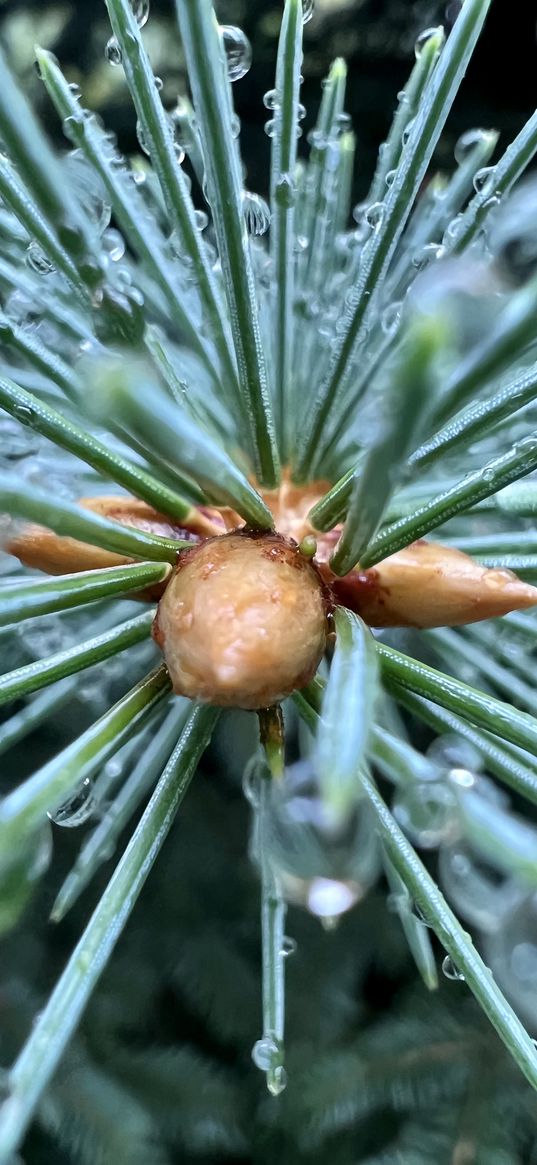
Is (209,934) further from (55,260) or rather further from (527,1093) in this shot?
(55,260)

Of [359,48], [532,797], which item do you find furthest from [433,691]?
[359,48]

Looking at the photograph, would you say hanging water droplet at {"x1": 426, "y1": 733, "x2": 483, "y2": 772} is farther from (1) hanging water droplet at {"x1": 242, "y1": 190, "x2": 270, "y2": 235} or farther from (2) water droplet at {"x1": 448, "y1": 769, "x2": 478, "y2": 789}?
(1) hanging water droplet at {"x1": 242, "y1": 190, "x2": 270, "y2": 235}

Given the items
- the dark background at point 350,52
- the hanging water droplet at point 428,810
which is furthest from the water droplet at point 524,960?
the dark background at point 350,52

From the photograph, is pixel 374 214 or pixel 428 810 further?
pixel 374 214

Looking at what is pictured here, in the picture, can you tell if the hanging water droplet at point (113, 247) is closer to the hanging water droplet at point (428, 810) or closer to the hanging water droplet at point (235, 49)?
the hanging water droplet at point (235, 49)

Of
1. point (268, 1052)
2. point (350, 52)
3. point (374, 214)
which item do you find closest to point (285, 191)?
point (374, 214)

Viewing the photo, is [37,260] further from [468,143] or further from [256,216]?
[468,143]
